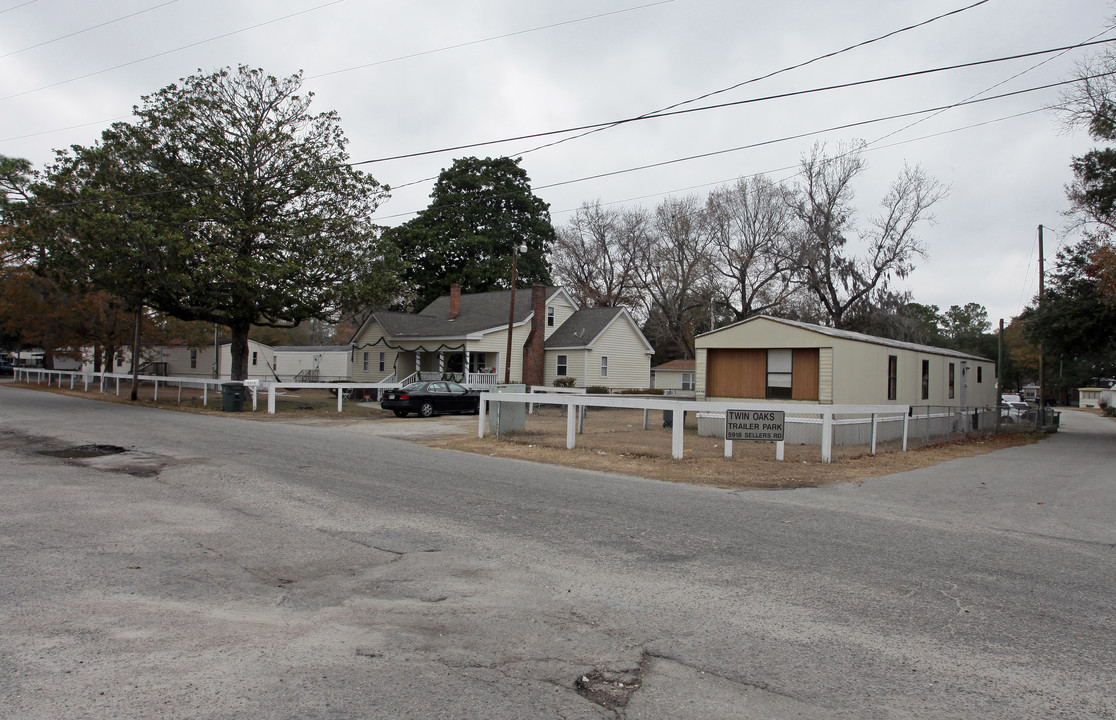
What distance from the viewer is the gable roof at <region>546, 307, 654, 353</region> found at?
1567 inches

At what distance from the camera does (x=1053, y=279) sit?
3097 centimetres

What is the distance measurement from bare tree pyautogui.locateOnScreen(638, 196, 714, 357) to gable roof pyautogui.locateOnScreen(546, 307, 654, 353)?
36.6 feet

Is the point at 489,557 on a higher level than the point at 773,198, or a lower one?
lower

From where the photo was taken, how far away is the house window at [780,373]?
21.8 metres

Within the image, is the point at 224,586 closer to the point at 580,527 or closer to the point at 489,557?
the point at 489,557

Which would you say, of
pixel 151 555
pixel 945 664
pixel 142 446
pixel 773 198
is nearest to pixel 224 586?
A: pixel 151 555

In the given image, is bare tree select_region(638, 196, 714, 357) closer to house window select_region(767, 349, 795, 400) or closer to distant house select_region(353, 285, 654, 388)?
distant house select_region(353, 285, 654, 388)

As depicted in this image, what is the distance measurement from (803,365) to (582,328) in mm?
20369

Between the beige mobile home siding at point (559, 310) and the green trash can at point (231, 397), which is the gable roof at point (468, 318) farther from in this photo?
the green trash can at point (231, 397)

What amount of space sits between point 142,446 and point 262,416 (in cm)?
1147

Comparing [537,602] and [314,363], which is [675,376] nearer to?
[314,363]

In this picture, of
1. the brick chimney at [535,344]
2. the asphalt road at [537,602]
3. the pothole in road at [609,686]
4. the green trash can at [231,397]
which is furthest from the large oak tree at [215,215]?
the pothole in road at [609,686]

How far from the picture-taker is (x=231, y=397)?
1065 inches

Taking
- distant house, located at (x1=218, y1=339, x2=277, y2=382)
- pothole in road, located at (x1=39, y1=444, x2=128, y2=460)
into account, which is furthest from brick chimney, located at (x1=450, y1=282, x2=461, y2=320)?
pothole in road, located at (x1=39, y1=444, x2=128, y2=460)
